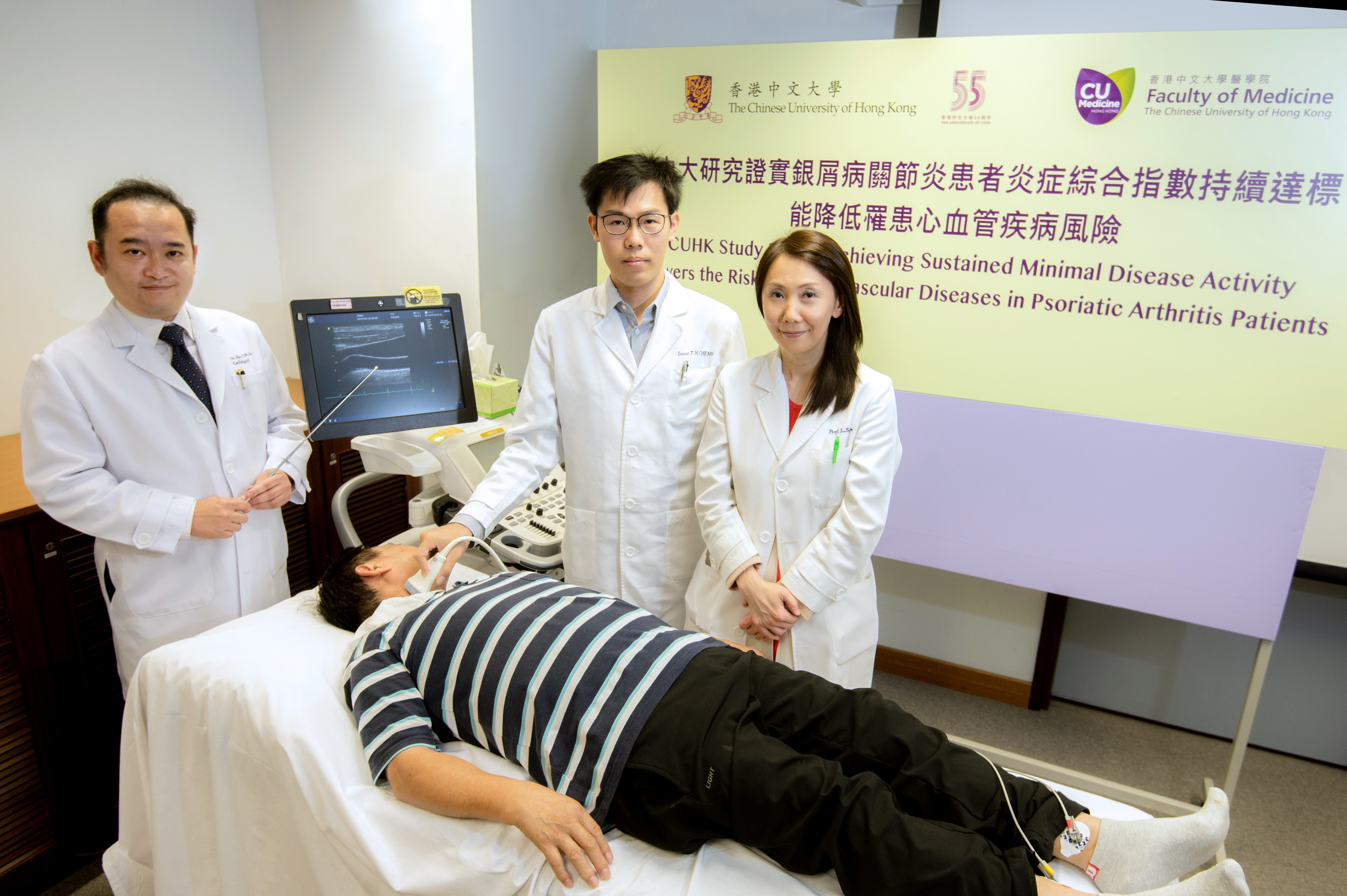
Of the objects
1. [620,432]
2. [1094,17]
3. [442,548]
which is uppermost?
[1094,17]

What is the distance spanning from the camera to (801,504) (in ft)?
5.29

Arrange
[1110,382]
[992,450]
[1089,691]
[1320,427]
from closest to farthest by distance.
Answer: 1. [1320,427]
2. [1110,382]
3. [992,450]
4. [1089,691]

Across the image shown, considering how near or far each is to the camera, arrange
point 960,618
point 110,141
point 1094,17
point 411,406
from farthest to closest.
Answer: point 960,618, point 110,141, point 1094,17, point 411,406

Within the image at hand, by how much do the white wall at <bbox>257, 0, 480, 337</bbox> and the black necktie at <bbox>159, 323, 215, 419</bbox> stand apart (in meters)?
0.96

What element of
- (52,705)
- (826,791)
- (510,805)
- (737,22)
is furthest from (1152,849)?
(737,22)

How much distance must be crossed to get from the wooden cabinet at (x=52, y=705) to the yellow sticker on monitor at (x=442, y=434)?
799 millimetres

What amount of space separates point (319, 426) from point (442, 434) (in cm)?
28

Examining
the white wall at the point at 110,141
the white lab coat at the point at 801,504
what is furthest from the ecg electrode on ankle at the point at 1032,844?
the white wall at the point at 110,141

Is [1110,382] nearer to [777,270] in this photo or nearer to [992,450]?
[992,450]

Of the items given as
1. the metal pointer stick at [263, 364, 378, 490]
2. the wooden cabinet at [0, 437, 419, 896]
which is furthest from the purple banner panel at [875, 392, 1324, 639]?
the wooden cabinet at [0, 437, 419, 896]

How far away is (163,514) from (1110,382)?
7.09 feet

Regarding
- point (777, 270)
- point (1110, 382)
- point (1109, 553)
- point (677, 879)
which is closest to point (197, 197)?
point (777, 270)

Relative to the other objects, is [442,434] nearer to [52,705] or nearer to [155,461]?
[155,461]

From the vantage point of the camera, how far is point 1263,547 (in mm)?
1804
